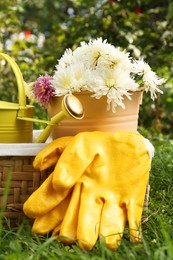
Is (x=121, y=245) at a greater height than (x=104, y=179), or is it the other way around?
(x=104, y=179)

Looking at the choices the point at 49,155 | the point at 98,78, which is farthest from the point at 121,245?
the point at 98,78

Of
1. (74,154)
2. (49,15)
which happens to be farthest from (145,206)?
(49,15)

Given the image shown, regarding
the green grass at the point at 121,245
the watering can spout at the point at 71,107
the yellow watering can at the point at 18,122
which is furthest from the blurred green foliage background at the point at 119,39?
the watering can spout at the point at 71,107

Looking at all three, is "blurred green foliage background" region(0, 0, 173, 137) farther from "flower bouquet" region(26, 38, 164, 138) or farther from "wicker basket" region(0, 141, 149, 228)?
"wicker basket" region(0, 141, 149, 228)

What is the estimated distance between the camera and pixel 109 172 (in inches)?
59.9

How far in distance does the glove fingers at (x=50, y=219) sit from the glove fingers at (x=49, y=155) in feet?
0.36

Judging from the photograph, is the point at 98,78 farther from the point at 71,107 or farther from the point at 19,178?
the point at 19,178

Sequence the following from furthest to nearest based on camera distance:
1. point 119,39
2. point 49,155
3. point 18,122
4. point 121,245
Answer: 1. point 119,39
2. point 18,122
3. point 49,155
4. point 121,245

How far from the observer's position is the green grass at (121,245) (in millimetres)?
1237

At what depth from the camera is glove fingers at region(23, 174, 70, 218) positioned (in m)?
1.50

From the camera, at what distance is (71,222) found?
148 centimetres

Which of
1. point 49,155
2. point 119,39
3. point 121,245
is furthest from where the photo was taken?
point 119,39

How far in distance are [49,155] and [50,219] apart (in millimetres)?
177

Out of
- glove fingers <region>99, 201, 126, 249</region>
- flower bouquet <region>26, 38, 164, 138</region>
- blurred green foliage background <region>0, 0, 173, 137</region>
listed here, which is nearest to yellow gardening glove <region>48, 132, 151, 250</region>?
glove fingers <region>99, 201, 126, 249</region>
